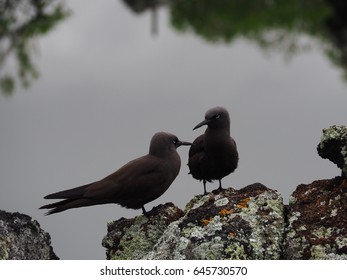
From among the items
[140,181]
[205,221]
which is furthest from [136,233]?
[205,221]

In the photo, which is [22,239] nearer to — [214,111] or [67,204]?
[67,204]

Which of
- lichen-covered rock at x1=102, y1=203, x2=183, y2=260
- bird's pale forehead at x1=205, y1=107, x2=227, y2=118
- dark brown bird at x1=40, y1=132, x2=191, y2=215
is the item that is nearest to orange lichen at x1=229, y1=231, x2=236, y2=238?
lichen-covered rock at x1=102, y1=203, x2=183, y2=260

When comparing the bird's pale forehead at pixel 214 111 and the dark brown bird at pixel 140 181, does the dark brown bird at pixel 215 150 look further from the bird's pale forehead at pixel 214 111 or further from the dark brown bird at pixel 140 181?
the dark brown bird at pixel 140 181

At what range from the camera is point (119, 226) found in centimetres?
529

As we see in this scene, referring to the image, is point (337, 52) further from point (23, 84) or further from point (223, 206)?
point (223, 206)

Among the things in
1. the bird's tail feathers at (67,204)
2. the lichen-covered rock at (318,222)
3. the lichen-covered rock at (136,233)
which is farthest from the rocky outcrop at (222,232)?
the bird's tail feathers at (67,204)

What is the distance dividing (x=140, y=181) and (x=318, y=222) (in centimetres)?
163

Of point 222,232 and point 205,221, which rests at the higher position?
point 205,221

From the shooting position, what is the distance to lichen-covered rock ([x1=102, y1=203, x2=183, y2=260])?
5.08 m

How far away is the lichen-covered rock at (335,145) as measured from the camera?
4863 millimetres

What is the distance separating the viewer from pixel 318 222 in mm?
4543

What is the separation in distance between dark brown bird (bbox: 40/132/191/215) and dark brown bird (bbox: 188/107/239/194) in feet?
1.91

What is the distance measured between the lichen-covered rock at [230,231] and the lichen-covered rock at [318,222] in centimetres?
10

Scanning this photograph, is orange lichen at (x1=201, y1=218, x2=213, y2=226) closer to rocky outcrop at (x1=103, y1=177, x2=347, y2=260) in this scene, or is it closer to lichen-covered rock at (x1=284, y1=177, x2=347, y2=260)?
rocky outcrop at (x1=103, y1=177, x2=347, y2=260)
